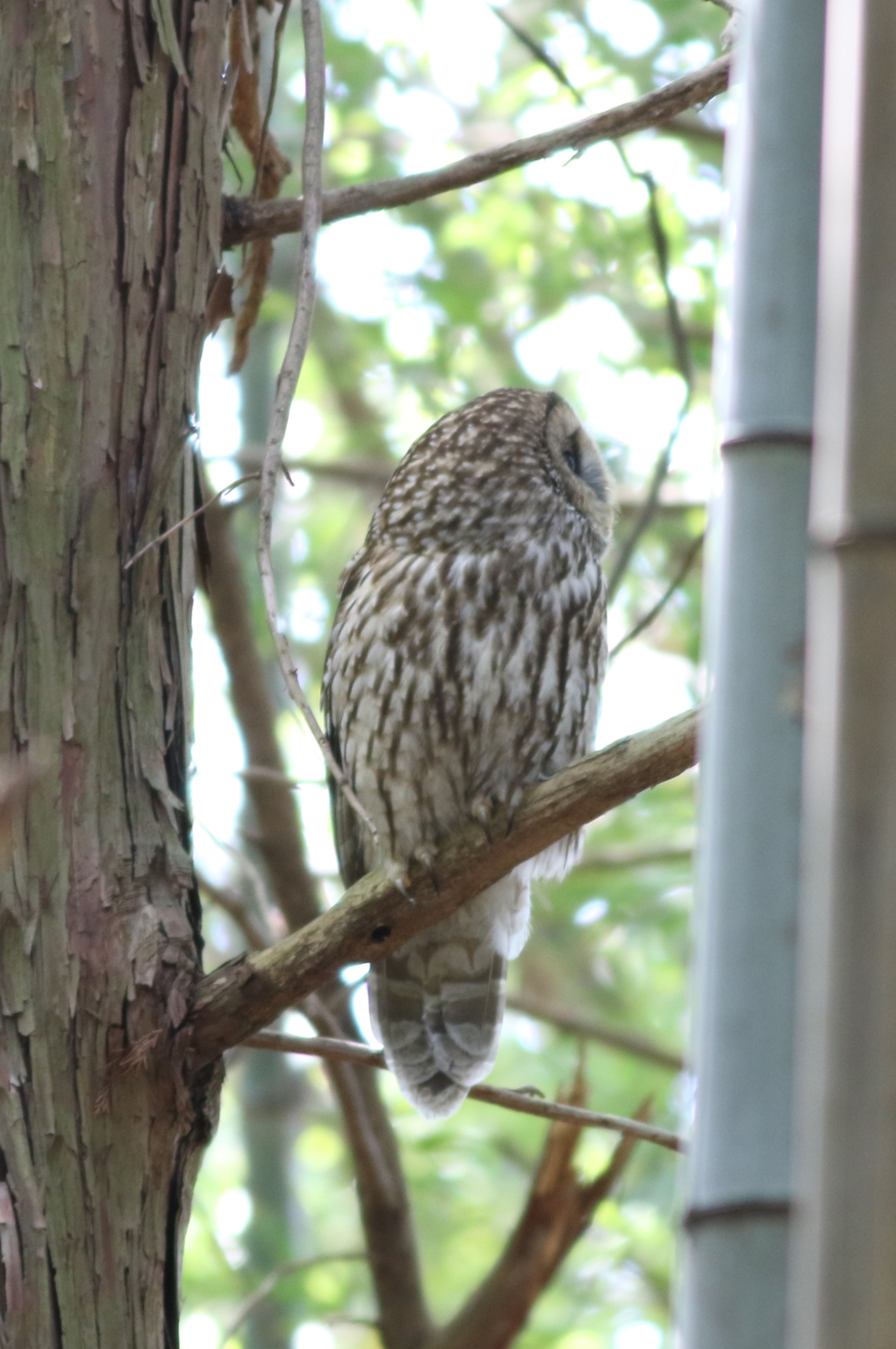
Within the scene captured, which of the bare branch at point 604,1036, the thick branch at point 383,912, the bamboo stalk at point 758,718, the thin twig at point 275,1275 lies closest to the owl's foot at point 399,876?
the thick branch at point 383,912

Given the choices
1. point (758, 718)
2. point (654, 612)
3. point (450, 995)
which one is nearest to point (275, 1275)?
point (450, 995)

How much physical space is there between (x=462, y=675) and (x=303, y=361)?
101 cm

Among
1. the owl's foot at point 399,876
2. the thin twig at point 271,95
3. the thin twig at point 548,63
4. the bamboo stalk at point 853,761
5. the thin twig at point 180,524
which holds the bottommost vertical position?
the bamboo stalk at point 853,761

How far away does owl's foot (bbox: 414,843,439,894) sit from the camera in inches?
90.6

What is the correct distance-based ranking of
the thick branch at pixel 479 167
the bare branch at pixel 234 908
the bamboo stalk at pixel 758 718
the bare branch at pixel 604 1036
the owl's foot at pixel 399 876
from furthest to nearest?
the bare branch at pixel 604 1036 < the bare branch at pixel 234 908 < the thick branch at pixel 479 167 < the owl's foot at pixel 399 876 < the bamboo stalk at pixel 758 718

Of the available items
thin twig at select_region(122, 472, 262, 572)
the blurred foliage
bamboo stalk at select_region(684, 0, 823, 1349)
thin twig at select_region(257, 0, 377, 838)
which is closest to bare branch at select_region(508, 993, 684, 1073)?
the blurred foliage

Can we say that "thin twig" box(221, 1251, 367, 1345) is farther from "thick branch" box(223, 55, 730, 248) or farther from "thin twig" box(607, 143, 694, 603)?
"thick branch" box(223, 55, 730, 248)

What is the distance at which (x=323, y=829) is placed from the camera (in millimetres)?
5691

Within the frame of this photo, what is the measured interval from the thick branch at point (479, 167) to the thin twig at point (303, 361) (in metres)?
0.22

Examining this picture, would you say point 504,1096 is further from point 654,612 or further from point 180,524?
point 180,524

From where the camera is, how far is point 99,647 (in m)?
2.07

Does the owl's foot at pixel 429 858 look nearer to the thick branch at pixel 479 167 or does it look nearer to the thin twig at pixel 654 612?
the thin twig at pixel 654 612

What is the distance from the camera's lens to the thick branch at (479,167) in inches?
90.5

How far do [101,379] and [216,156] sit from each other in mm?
404
